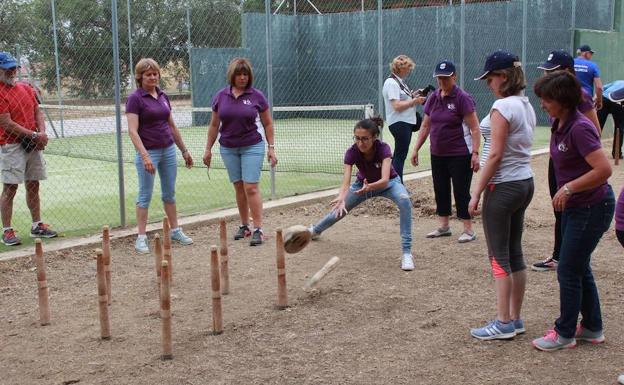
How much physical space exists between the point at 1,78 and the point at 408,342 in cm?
480

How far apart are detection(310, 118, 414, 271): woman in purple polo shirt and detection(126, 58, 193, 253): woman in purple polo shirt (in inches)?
70.7

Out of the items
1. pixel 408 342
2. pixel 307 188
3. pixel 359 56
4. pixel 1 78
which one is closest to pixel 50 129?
pixel 307 188

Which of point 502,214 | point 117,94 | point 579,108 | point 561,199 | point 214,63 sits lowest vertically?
point 502,214

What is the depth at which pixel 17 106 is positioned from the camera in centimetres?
716

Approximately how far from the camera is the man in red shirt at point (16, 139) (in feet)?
23.1

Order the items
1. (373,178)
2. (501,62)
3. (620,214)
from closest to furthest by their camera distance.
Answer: (620,214), (501,62), (373,178)

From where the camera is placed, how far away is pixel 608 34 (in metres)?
18.3

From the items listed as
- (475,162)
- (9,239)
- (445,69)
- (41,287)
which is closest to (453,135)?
(475,162)

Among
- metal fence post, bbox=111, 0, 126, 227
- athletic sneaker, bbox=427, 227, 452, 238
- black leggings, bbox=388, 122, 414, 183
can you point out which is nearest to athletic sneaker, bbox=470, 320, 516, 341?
athletic sneaker, bbox=427, 227, 452, 238

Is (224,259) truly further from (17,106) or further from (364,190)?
(17,106)

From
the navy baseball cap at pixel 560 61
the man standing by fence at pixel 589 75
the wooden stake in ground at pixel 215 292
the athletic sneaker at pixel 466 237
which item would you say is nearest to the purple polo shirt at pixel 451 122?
the athletic sneaker at pixel 466 237

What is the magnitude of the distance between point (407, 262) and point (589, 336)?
207 cm

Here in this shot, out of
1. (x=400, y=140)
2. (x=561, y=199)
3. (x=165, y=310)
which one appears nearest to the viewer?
(x=561, y=199)

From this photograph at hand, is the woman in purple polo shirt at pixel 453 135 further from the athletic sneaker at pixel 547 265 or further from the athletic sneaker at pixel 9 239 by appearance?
the athletic sneaker at pixel 9 239
